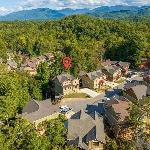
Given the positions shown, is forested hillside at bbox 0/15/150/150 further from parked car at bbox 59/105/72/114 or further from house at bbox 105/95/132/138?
parked car at bbox 59/105/72/114

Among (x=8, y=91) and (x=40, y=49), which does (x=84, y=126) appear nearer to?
(x=8, y=91)

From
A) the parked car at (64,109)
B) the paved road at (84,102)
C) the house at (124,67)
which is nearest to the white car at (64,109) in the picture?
the parked car at (64,109)

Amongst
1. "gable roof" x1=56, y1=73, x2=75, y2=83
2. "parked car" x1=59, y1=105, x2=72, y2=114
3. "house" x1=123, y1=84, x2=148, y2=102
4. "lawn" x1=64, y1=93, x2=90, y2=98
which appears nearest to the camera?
"parked car" x1=59, y1=105, x2=72, y2=114

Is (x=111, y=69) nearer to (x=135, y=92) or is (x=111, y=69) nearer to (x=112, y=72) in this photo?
(x=112, y=72)

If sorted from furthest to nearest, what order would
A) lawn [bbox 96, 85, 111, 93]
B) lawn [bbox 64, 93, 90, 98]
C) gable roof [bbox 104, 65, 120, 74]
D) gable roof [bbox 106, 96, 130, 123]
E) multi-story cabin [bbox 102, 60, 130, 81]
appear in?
gable roof [bbox 104, 65, 120, 74] → multi-story cabin [bbox 102, 60, 130, 81] → lawn [bbox 96, 85, 111, 93] → lawn [bbox 64, 93, 90, 98] → gable roof [bbox 106, 96, 130, 123]

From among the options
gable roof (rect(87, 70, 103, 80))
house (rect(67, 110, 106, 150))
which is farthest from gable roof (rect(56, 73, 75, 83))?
house (rect(67, 110, 106, 150))

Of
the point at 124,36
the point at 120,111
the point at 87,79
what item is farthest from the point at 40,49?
the point at 120,111
